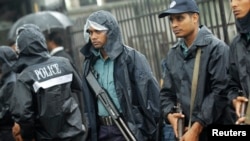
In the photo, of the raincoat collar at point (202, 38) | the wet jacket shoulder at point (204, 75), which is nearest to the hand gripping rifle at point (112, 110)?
the wet jacket shoulder at point (204, 75)

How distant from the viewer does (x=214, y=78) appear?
13.6ft

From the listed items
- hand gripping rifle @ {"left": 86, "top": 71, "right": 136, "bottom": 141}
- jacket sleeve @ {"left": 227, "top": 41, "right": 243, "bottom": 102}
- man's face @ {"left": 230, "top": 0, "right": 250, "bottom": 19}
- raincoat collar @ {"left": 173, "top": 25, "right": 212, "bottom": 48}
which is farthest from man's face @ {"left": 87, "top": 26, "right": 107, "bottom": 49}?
man's face @ {"left": 230, "top": 0, "right": 250, "bottom": 19}

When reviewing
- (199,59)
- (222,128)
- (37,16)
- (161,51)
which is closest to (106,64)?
(199,59)

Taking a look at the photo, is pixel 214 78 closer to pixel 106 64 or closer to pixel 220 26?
pixel 106 64

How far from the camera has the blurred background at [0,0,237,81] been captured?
6379 mm

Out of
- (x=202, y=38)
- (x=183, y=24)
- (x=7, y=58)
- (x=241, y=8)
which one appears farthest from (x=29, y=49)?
(x=241, y=8)

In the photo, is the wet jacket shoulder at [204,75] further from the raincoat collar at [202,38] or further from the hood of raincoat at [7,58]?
the hood of raincoat at [7,58]

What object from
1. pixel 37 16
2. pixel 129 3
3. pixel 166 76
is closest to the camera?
pixel 166 76

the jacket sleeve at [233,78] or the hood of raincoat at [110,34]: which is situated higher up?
the hood of raincoat at [110,34]

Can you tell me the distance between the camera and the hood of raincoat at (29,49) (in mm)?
5324

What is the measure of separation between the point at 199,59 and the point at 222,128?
0.71 meters

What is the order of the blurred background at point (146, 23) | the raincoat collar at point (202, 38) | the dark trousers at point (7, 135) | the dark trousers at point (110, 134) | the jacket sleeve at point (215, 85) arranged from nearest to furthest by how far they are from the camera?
1. the jacket sleeve at point (215, 85)
2. the raincoat collar at point (202, 38)
3. the dark trousers at point (110, 134)
4. the dark trousers at point (7, 135)
5. the blurred background at point (146, 23)

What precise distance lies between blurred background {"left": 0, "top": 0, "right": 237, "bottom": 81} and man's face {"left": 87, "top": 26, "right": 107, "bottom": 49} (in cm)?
173

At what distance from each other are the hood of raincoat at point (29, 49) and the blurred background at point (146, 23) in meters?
2.09
